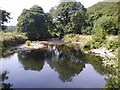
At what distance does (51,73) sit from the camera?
15727 mm

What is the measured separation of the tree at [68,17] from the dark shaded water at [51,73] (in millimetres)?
20487

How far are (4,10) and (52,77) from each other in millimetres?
10037

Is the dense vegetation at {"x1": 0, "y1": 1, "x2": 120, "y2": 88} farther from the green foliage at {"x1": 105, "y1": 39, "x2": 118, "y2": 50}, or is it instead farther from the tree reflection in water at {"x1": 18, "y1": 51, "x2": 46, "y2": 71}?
the tree reflection in water at {"x1": 18, "y1": 51, "x2": 46, "y2": 71}

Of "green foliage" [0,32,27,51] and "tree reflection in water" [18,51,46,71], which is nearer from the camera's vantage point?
"tree reflection in water" [18,51,46,71]

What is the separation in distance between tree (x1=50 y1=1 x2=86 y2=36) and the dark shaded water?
20487 mm

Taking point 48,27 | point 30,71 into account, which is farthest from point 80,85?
point 48,27

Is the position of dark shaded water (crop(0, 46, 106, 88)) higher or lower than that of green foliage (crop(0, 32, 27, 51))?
lower

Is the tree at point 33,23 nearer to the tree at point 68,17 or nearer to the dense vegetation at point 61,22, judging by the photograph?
the dense vegetation at point 61,22

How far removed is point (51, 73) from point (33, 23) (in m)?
25.0

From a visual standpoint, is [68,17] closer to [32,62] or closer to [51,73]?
[32,62]

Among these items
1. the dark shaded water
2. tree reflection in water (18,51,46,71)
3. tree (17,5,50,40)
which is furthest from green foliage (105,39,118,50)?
tree (17,5,50,40)

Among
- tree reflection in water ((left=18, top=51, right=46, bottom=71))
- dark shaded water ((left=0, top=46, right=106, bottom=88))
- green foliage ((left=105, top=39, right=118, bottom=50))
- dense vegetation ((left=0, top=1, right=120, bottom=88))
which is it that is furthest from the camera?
dense vegetation ((left=0, top=1, right=120, bottom=88))

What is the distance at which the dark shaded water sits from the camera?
42.4 ft

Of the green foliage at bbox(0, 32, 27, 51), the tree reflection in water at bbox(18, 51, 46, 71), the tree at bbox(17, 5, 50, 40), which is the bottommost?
the tree reflection in water at bbox(18, 51, 46, 71)
